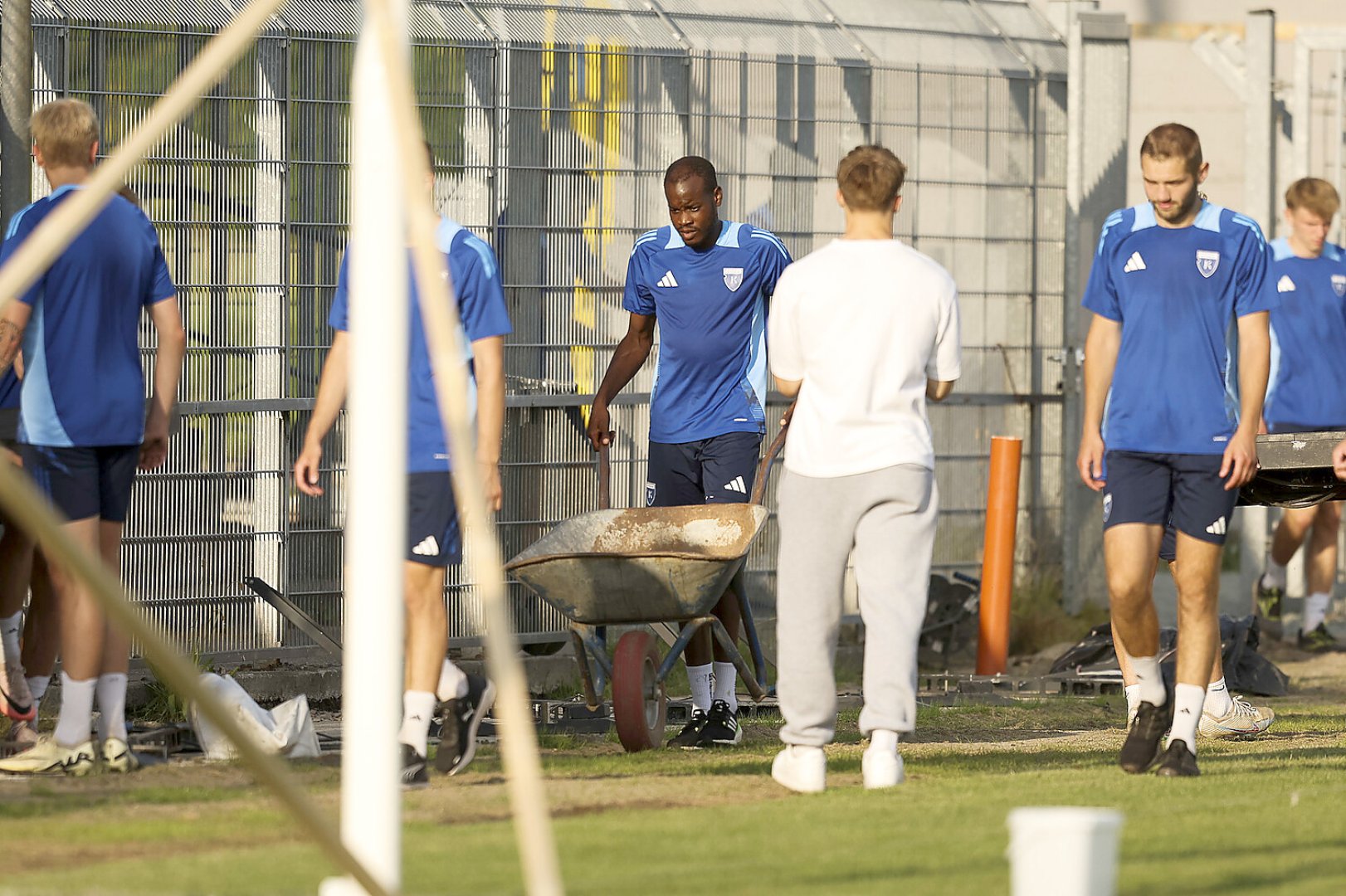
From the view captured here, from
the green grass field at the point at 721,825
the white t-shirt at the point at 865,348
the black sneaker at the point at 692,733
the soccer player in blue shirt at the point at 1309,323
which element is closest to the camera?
the green grass field at the point at 721,825

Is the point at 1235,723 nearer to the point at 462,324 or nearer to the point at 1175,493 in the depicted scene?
the point at 1175,493

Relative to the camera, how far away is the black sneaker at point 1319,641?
12297 millimetres

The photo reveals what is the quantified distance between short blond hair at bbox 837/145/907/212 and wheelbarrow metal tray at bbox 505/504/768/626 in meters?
1.45

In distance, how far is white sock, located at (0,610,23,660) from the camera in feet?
25.5

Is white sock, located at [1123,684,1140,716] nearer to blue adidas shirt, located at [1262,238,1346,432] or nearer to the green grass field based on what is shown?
the green grass field

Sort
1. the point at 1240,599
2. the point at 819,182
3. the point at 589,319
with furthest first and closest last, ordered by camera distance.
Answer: the point at 1240,599 < the point at 819,182 < the point at 589,319

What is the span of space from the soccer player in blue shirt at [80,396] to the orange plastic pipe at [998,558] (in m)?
4.98

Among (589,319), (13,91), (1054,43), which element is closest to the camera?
(13,91)

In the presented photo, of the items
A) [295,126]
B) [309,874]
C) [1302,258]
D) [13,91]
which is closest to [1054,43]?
[1302,258]

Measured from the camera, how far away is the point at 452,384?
413cm

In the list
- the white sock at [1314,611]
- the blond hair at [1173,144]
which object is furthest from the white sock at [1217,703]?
the white sock at [1314,611]

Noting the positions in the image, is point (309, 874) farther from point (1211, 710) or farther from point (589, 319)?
point (589, 319)

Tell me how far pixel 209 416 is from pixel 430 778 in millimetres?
3411

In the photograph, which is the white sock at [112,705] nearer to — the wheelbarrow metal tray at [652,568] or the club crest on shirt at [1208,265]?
the wheelbarrow metal tray at [652,568]
